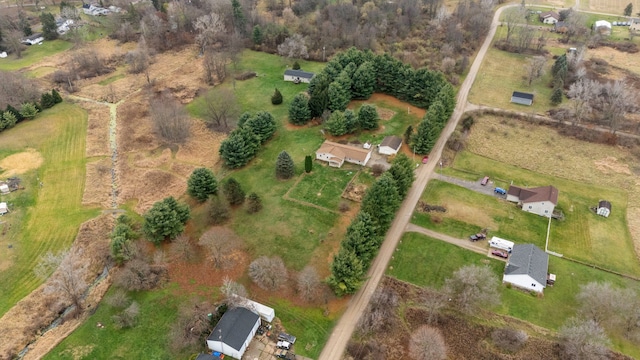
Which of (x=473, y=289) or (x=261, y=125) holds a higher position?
(x=261, y=125)

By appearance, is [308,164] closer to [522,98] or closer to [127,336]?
[127,336]

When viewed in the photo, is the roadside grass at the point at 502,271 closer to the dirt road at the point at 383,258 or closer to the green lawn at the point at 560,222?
the dirt road at the point at 383,258

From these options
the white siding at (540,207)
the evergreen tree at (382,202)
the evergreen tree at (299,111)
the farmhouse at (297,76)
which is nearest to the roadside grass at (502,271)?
the evergreen tree at (382,202)

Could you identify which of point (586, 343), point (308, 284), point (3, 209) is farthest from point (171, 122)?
point (586, 343)

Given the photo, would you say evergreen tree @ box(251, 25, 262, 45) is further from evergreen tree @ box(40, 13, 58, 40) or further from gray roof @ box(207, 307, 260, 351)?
gray roof @ box(207, 307, 260, 351)

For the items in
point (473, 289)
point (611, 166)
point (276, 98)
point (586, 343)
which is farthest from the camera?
point (276, 98)
